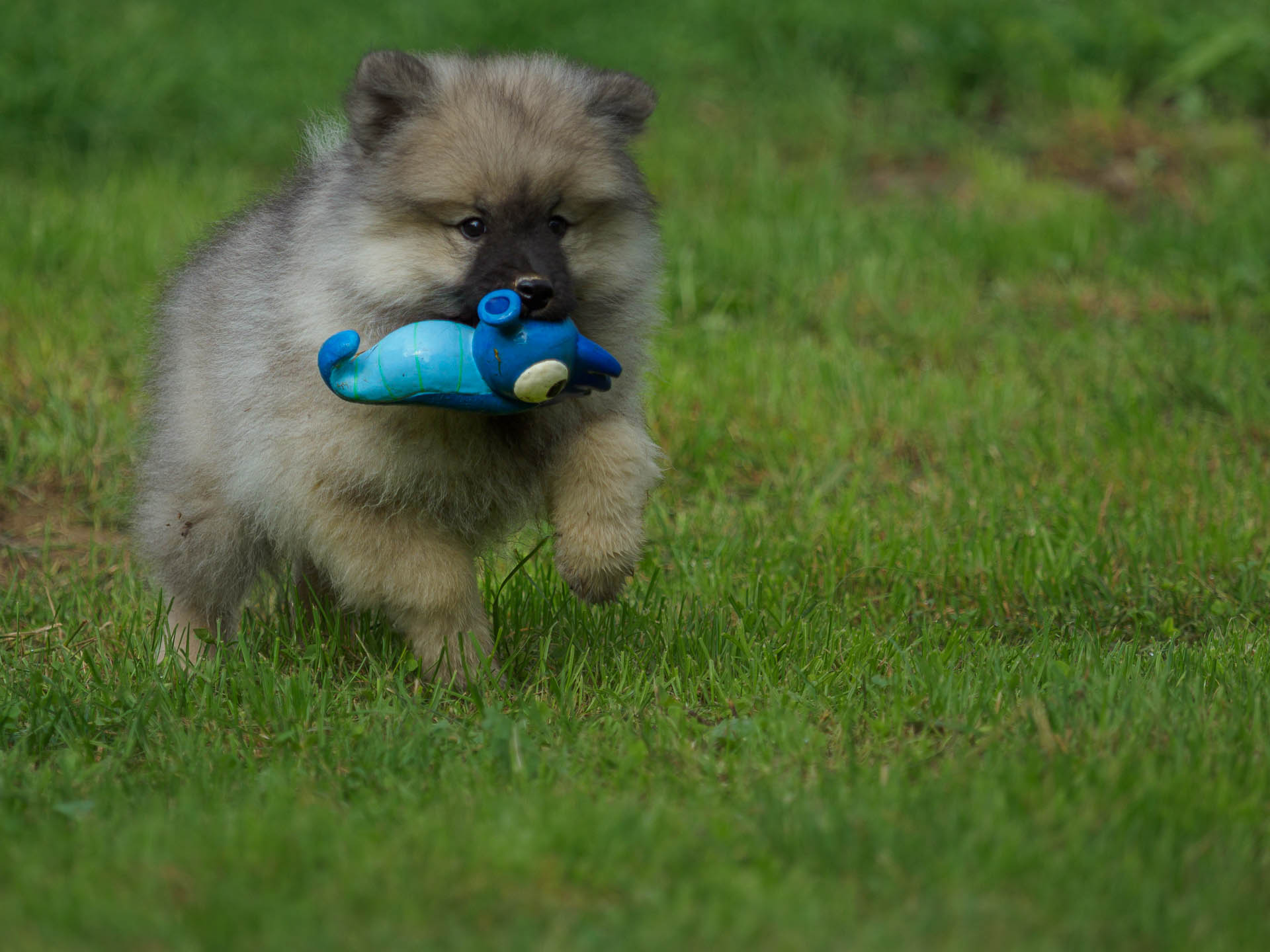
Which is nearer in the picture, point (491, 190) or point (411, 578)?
point (491, 190)

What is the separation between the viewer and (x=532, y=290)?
2.97 metres

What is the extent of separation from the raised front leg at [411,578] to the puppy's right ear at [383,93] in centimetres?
85

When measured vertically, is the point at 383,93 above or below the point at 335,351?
above

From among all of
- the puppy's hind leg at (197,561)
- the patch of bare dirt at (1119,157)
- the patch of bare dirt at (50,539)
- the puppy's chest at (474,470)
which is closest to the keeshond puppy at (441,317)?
the puppy's chest at (474,470)

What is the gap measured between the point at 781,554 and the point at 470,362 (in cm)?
150

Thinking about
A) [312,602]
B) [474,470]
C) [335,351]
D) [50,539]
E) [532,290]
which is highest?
[532,290]

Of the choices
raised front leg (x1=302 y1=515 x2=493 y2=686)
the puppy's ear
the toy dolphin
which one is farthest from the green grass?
the puppy's ear

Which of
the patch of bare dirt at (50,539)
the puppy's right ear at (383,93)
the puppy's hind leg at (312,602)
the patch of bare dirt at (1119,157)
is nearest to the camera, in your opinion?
the puppy's right ear at (383,93)

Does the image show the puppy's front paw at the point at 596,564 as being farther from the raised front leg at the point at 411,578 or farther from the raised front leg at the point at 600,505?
the raised front leg at the point at 411,578

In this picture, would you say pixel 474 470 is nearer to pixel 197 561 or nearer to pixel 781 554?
pixel 197 561

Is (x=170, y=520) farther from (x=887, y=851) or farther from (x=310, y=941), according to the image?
(x=887, y=851)

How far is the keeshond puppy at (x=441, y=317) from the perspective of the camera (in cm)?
312

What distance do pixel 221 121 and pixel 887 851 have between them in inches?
257

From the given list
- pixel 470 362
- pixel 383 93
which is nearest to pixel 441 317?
pixel 470 362
